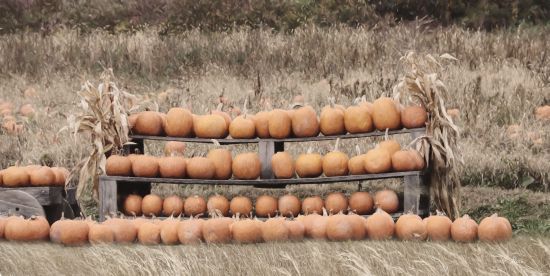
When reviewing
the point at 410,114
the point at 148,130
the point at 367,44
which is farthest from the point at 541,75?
the point at 148,130

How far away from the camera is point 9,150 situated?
10.1 m

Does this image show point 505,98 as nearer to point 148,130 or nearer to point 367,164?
point 367,164

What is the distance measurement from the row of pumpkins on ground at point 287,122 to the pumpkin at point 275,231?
4.06 ft

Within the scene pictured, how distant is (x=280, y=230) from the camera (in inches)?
263

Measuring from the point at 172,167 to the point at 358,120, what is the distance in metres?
1.36

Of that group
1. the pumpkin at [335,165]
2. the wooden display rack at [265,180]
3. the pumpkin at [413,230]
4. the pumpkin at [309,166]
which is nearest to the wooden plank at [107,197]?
the wooden display rack at [265,180]

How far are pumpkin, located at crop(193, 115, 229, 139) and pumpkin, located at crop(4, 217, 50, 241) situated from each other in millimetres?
1366

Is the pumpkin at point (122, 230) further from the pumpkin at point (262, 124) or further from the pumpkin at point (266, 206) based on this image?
the pumpkin at point (262, 124)

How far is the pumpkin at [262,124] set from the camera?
784 centimetres

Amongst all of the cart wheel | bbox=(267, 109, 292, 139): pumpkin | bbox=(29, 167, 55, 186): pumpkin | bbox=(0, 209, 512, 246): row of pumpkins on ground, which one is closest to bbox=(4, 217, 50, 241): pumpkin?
bbox=(0, 209, 512, 246): row of pumpkins on ground

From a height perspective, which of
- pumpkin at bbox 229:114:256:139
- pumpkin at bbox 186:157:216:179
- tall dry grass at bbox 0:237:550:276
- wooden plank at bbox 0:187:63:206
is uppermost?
pumpkin at bbox 229:114:256:139

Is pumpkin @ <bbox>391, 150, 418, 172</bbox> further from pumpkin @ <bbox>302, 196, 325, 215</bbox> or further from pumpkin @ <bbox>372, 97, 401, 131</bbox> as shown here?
pumpkin @ <bbox>302, 196, 325, 215</bbox>

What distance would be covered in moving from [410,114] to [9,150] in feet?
13.8

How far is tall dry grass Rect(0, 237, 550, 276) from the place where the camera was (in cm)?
534
